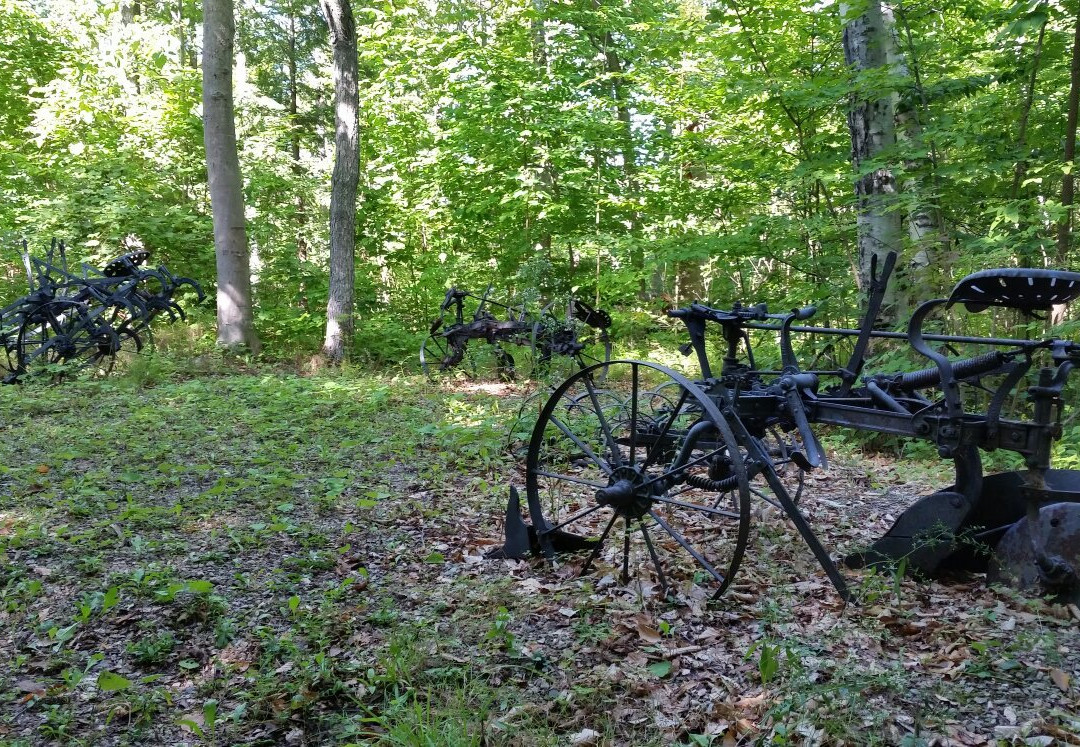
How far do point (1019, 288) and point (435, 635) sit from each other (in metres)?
2.86

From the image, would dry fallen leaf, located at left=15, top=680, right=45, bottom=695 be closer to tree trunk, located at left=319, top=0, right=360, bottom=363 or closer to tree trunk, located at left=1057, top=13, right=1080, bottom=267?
tree trunk, located at left=1057, top=13, right=1080, bottom=267

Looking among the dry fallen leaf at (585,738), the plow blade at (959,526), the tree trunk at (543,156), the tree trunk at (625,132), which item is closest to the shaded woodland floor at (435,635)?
the dry fallen leaf at (585,738)

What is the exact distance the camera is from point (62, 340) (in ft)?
32.5

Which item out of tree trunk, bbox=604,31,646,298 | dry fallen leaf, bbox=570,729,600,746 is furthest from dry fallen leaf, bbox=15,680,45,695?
tree trunk, bbox=604,31,646,298

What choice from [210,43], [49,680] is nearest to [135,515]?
[49,680]

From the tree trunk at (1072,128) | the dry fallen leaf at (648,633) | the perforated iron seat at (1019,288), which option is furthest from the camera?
the tree trunk at (1072,128)

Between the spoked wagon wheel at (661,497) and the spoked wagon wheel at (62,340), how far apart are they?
7.62 m

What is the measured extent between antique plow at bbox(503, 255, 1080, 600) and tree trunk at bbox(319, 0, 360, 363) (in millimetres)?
8093

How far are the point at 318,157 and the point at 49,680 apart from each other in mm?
17562

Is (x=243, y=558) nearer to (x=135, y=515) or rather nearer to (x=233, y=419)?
(x=135, y=515)

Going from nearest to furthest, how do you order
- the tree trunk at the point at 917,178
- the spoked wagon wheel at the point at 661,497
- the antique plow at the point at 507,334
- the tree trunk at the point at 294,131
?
the spoked wagon wheel at the point at 661,497, the tree trunk at the point at 917,178, the antique plow at the point at 507,334, the tree trunk at the point at 294,131

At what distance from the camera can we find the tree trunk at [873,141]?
6891mm

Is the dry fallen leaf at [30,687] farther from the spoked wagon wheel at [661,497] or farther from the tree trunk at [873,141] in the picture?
the tree trunk at [873,141]

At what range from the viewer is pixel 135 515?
15.4ft
